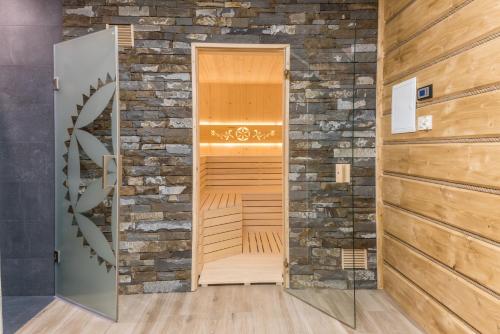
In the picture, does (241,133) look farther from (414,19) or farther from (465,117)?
(465,117)

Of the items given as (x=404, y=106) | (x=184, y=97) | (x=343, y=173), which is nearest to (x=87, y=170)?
(x=184, y=97)

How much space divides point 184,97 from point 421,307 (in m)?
2.60

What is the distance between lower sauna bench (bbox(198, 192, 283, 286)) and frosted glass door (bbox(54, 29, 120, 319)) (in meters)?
0.99

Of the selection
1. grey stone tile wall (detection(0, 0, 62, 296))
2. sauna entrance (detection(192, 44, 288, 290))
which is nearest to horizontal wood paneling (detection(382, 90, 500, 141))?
sauna entrance (detection(192, 44, 288, 290))

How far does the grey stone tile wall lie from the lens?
3.07m

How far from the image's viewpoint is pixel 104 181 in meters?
Result: 2.68

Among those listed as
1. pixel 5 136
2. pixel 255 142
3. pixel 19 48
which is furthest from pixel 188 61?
pixel 255 142

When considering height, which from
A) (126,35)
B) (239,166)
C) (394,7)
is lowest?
(239,166)

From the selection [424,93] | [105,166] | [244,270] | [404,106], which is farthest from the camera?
[244,270]

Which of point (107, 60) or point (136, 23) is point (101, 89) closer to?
point (107, 60)

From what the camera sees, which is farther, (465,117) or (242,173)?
(242,173)

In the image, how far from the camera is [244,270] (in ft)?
12.1

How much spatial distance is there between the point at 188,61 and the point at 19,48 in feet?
4.85

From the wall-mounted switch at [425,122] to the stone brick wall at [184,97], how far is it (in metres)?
0.73
